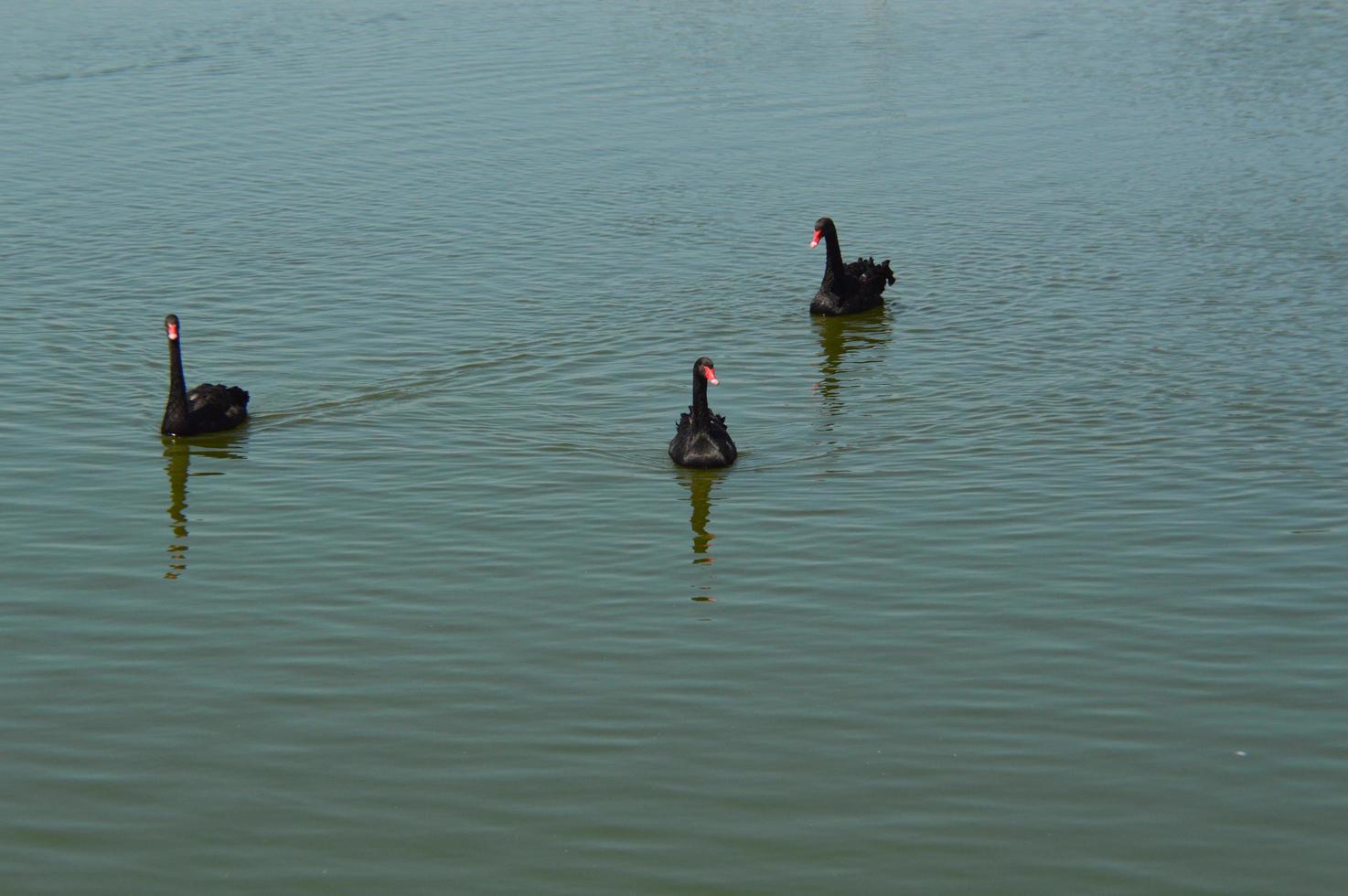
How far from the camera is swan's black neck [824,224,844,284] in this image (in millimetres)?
18594

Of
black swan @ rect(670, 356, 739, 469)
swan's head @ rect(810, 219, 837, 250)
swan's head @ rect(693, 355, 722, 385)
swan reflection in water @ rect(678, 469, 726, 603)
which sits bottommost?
swan reflection in water @ rect(678, 469, 726, 603)

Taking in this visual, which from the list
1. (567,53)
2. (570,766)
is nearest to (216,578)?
(570,766)

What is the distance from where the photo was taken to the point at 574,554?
39.9 feet

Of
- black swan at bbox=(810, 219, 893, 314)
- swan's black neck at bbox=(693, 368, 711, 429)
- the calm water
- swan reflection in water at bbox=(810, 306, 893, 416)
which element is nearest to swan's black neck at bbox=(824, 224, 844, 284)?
black swan at bbox=(810, 219, 893, 314)

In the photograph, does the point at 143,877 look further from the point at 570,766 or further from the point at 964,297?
the point at 964,297

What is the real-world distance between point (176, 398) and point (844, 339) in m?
6.56

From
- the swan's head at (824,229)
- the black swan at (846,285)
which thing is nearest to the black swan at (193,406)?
the black swan at (846,285)

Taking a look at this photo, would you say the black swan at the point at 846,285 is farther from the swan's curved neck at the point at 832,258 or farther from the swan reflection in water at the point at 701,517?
the swan reflection in water at the point at 701,517

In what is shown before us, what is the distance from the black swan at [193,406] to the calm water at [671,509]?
0.67ft

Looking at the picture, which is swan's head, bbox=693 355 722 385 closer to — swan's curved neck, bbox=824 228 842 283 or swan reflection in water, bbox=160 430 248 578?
swan reflection in water, bbox=160 430 248 578

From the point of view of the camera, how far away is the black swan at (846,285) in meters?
18.6

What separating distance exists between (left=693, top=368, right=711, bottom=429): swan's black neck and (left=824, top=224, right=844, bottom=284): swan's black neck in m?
5.22

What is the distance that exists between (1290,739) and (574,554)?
4.72 m

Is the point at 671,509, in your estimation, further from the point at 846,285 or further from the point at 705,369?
the point at 846,285
